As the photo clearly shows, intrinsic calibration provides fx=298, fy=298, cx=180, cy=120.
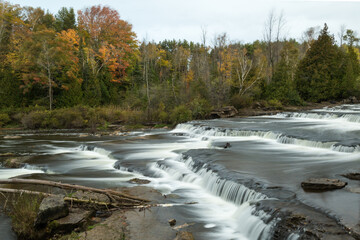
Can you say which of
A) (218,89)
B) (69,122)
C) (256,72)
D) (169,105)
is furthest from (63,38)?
(256,72)

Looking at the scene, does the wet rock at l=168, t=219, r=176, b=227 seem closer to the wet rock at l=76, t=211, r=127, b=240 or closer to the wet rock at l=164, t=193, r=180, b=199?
the wet rock at l=76, t=211, r=127, b=240

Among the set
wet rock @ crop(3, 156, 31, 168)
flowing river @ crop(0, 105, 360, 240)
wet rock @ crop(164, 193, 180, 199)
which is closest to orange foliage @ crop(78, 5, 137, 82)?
flowing river @ crop(0, 105, 360, 240)

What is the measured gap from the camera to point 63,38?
36.0 meters

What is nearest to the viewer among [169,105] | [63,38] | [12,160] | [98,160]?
[12,160]

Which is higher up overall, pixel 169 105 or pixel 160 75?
pixel 160 75

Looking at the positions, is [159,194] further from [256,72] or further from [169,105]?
[256,72]

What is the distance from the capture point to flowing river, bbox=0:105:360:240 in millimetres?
6949

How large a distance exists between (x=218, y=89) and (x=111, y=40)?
17679 millimetres

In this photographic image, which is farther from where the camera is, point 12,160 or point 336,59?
point 336,59

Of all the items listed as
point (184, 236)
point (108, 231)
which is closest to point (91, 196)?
point (108, 231)

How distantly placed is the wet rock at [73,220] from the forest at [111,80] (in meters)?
21.4

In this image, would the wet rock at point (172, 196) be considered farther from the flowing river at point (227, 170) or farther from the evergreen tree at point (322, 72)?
the evergreen tree at point (322, 72)

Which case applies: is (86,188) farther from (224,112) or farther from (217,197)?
(224,112)

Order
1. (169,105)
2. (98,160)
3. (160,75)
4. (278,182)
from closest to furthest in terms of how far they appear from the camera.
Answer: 1. (278,182)
2. (98,160)
3. (169,105)
4. (160,75)
